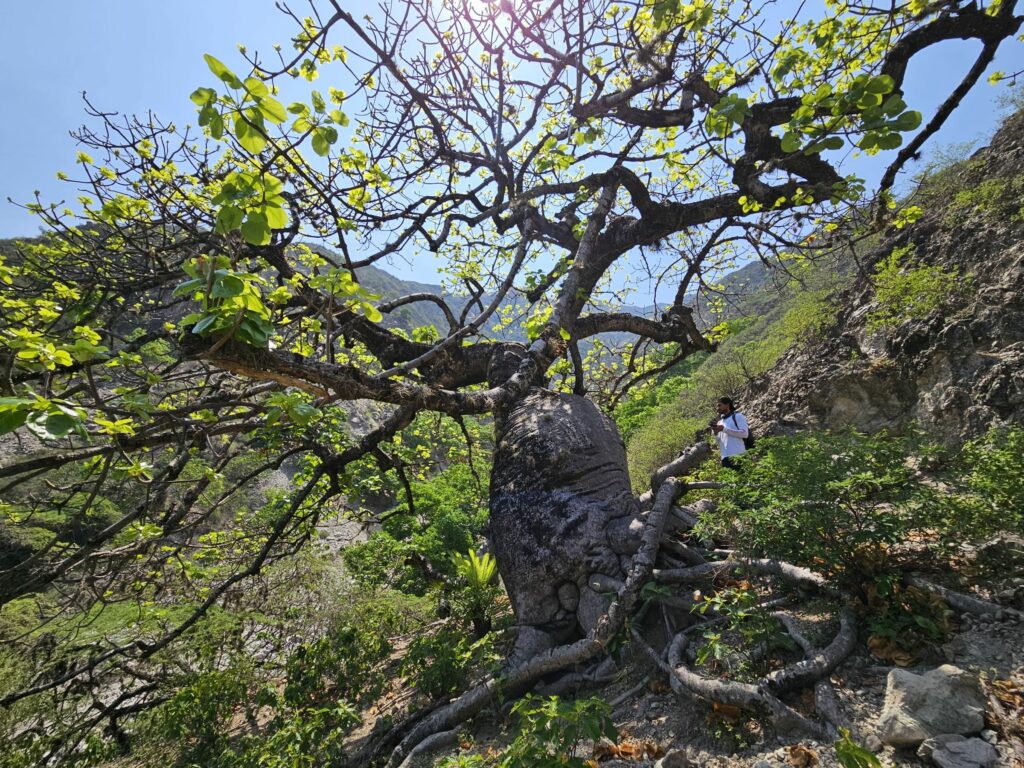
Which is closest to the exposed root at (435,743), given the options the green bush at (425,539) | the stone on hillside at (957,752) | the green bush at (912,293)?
the stone on hillside at (957,752)

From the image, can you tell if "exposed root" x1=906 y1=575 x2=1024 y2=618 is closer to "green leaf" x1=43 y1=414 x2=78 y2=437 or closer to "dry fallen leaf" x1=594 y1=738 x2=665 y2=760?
"dry fallen leaf" x1=594 y1=738 x2=665 y2=760

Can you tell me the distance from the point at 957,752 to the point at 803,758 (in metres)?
0.48

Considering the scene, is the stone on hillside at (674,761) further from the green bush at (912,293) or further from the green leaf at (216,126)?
the green bush at (912,293)

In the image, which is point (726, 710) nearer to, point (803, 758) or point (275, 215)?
point (803, 758)

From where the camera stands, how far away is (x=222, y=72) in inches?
47.6

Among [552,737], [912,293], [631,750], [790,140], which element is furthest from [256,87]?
[912,293]

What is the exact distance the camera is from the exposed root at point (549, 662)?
104 inches

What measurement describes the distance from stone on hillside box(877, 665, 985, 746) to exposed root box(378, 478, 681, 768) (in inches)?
49.3

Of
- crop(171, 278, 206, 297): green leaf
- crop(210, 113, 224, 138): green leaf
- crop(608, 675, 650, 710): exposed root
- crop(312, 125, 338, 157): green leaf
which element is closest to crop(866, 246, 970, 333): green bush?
crop(608, 675, 650, 710): exposed root

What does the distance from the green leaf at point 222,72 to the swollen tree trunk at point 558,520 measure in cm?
295

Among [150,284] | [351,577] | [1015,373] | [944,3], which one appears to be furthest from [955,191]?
[351,577]

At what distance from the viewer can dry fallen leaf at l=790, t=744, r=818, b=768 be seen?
5.39 feet

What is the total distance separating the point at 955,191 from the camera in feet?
25.6

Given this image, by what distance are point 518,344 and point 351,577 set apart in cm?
574
